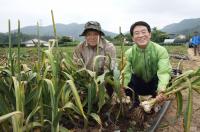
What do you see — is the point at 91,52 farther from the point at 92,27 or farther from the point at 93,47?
the point at 92,27

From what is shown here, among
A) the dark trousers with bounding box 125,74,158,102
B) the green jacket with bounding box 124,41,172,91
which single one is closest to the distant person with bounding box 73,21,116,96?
the green jacket with bounding box 124,41,172,91

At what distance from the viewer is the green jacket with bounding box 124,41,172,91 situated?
4.03 m

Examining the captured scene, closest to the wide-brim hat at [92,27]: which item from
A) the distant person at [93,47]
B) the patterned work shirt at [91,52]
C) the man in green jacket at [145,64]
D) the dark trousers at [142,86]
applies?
the distant person at [93,47]

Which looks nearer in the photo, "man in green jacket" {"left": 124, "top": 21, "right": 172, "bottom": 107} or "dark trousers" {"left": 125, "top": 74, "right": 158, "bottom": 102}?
"man in green jacket" {"left": 124, "top": 21, "right": 172, "bottom": 107}

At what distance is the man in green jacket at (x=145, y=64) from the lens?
3.96 meters

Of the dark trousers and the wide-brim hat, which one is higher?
the wide-brim hat

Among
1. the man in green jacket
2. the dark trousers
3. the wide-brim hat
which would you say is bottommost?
the dark trousers

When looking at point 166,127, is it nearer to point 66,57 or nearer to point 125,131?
point 125,131

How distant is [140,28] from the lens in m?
3.96

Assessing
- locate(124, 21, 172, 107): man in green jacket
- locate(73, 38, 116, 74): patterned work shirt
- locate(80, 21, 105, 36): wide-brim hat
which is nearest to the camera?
locate(124, 21, 172, 107): man in green jacket

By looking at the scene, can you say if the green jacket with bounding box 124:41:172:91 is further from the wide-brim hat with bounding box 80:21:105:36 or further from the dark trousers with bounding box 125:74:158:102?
the wide-brim hat with bounding box 80:21:105:36

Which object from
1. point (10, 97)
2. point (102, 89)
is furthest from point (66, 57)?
point (10, 97)

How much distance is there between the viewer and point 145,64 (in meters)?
4.26

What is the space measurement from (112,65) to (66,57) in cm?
53
